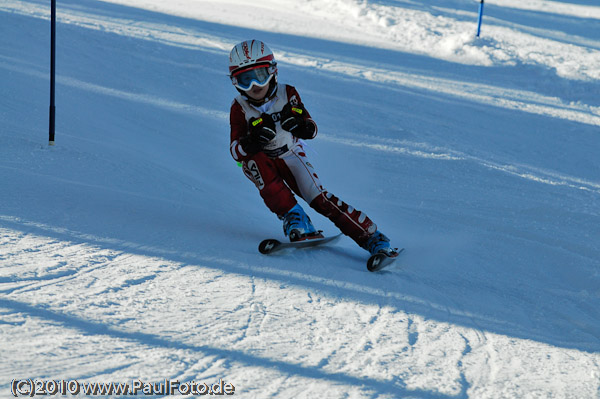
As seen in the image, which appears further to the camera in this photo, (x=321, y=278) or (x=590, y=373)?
(x=321, y=278)

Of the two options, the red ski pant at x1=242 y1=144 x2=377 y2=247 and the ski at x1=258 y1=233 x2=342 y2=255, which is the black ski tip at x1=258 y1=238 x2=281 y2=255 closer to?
the ski at x1=258 y1=233 x2=342 y2=255

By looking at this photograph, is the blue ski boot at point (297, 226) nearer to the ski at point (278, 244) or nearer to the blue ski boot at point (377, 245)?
the ski at point (278, 244)

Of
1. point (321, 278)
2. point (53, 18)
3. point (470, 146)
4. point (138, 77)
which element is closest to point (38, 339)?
point (321, 278)

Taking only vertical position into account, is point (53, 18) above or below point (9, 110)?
above

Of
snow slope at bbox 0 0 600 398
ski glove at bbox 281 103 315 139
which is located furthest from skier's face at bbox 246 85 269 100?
snow slope at bbox 0 0 600 398

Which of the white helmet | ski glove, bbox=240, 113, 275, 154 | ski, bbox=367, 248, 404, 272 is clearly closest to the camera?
ski, bbox=367, 248, 404, 272

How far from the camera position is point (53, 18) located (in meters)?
5.19

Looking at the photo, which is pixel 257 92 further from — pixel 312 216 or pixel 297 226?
pixel 312 216

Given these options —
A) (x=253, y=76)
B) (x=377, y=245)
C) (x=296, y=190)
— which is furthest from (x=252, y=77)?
(x=377, y=245)

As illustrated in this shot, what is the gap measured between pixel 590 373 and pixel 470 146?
5195mm

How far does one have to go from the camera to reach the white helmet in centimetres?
426

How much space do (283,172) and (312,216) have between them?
45.2 inches

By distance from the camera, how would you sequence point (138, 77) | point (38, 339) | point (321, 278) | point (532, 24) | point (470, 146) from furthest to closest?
point (532, 24)
point (138, 77)
point (470, 146)
point (321, 278)
point (38, 339)

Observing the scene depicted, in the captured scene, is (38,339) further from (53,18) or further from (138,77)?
(138,77)
